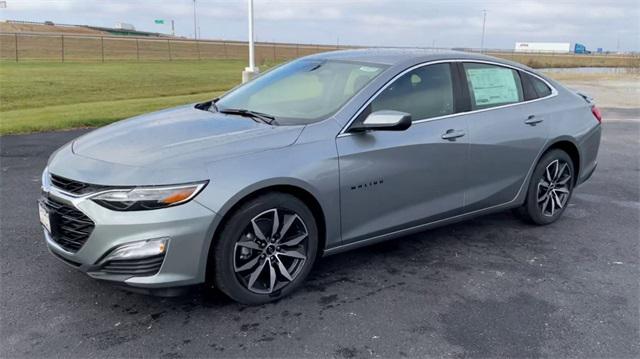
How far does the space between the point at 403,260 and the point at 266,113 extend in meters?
1.60

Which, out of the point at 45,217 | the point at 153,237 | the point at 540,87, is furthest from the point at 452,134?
the point at 45,217

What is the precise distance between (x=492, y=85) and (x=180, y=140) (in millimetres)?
2784

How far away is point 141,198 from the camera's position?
119 inches

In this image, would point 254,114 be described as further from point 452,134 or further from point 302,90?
point 452,134

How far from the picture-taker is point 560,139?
513 cm

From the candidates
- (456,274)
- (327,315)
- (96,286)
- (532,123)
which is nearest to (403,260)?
(456,274)

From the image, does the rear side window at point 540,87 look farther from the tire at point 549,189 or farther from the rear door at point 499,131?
the tire at point 549,189

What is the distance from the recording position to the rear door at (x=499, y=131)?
4.52 meters

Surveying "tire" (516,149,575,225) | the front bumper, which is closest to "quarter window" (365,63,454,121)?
"tire" (516,149,575,225)

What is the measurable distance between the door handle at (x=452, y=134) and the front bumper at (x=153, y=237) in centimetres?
201

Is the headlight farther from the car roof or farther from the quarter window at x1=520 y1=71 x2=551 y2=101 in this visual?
the quarter window at x1=520 y1=71 x2=551 y2=101

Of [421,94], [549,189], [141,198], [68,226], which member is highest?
[421,94]

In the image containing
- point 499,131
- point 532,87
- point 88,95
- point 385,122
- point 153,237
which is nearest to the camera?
point 153,237

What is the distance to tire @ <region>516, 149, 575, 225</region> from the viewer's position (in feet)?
16.7
